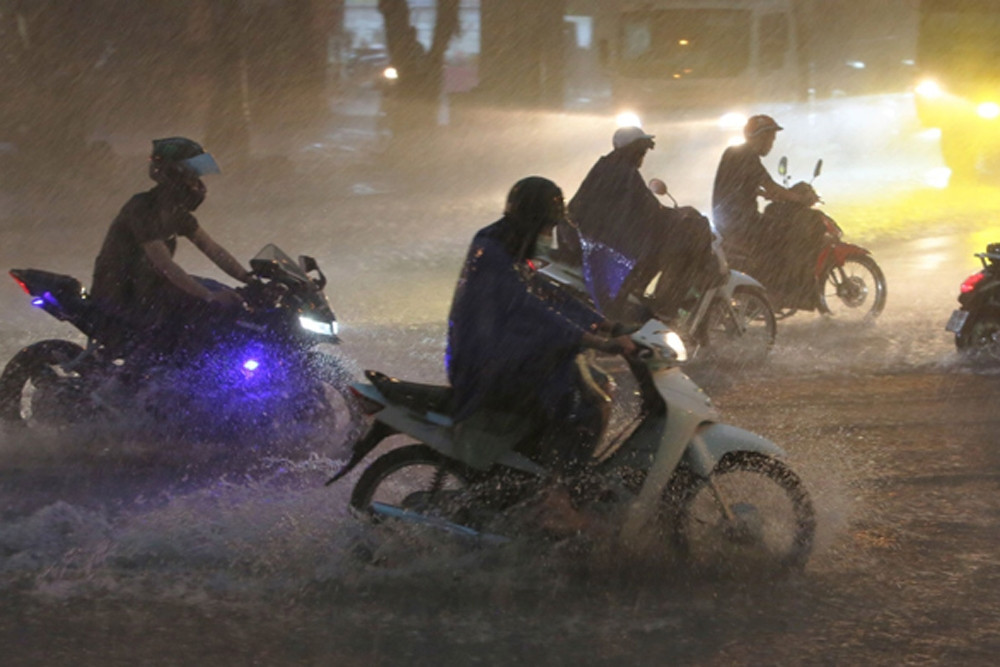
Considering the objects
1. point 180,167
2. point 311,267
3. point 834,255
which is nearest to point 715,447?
point 311,267

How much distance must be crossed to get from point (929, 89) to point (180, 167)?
53.2ft

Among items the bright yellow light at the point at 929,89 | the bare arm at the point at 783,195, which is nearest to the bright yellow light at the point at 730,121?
the bright yellow light at the point at 929,89

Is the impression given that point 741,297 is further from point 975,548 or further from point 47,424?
point 47,424

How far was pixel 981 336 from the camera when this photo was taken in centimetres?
857

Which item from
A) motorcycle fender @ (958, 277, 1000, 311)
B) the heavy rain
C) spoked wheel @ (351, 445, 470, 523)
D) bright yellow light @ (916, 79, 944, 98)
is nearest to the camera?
the heavy rain

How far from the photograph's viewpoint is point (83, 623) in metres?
4.25

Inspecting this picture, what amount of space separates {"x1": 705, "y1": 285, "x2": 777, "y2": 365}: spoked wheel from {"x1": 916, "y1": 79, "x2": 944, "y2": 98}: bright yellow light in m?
12.1

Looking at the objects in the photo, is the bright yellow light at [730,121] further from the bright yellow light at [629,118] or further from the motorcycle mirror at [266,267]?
the motorcycle mirror at [266,267]

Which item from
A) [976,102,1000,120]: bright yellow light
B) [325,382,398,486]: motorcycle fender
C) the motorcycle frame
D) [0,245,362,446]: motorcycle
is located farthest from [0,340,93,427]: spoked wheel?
[976,102,1000,120]: bright yellow light

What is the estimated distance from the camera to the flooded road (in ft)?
13.4

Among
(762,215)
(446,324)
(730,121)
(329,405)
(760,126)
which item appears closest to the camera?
(329,405)

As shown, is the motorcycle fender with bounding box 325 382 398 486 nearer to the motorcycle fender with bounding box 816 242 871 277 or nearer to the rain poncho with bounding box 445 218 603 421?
the rain poncho with bounding box 445 218 603 421

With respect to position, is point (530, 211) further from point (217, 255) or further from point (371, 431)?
point (217, 255)

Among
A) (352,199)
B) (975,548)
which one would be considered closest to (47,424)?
(975,548)
